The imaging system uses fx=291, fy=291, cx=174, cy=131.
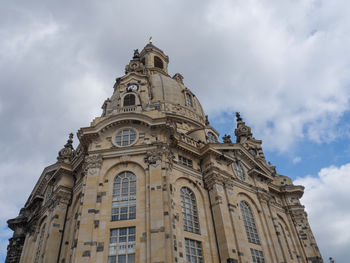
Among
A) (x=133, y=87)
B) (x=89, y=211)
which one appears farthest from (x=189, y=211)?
(x=133, y=87)

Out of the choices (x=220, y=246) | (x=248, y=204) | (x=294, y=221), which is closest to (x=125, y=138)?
(x=220, y=246)

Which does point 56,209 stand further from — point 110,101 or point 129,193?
point 110,101

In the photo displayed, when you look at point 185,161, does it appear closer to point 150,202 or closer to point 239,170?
point 239,170

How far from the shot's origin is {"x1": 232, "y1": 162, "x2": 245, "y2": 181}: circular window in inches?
1346

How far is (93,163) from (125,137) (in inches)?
163

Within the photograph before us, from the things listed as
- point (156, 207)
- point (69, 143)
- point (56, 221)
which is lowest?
point (156, 207)

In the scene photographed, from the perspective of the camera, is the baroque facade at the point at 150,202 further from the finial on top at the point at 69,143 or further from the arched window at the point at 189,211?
the finial on top at the point at 69,143

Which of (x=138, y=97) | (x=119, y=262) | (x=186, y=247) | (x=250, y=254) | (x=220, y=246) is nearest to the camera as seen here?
(x=119, y=262)

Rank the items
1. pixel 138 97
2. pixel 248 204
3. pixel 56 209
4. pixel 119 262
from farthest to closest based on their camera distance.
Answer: pixel 138 97, pixel 248 204, pixel 56 209, pixel 119 262

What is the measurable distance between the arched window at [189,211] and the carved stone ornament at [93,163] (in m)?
8.36

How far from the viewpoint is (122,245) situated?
22578mm

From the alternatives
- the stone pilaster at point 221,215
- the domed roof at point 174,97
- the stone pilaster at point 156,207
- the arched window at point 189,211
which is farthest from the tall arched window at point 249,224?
the domed roof at point 174,97

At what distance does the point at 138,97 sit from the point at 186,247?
1940 cm

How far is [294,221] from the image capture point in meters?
41.3
